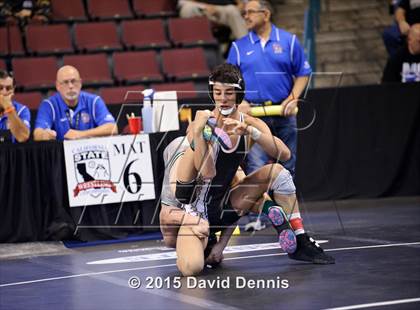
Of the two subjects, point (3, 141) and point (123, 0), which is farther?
point (123, 0)

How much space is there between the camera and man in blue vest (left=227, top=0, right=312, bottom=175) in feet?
28.5

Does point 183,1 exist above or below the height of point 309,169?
above

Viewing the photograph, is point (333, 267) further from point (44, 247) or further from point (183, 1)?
point (183, 1)

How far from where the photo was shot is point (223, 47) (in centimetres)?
1405

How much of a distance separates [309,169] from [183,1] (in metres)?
4.04

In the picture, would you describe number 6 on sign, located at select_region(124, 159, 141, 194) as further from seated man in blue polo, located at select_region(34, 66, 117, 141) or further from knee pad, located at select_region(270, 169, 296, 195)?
knee pad, located at select_region(270, 169, 296, 195)

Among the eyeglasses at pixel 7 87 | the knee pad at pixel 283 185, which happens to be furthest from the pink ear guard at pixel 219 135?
the eyeglasses at pixel 7 87

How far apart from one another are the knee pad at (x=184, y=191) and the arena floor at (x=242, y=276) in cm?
51

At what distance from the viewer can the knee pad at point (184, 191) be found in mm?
6394

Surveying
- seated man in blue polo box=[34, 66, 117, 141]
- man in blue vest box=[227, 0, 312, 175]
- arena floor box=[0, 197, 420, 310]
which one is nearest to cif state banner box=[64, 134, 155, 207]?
seated man in blue polo box=[34, 66, 117, 141]

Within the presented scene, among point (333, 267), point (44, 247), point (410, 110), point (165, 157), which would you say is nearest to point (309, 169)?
point (410, 110)

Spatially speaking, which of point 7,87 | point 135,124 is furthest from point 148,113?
point 7,87

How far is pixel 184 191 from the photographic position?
644 centimetres

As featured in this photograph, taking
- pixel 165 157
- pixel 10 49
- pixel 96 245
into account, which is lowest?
pixel 96 245
